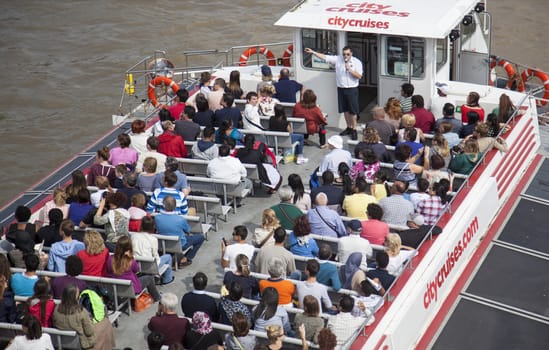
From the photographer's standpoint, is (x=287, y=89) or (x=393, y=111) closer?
(x=393, y=111)

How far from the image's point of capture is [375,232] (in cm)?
1316

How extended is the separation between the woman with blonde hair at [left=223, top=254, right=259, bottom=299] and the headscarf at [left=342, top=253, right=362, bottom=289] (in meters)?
1.10

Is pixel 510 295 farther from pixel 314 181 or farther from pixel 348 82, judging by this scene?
pixel 348 82

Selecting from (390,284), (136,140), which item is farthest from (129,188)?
(390,284)

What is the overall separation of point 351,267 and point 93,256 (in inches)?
126

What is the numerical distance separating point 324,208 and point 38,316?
3.98 metres

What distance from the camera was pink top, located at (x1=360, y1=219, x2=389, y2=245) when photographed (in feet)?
43.2

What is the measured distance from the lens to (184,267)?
1378cm

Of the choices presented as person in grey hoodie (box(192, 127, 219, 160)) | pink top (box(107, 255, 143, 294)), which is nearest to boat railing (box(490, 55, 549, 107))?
person in grey hoodie (box(192, 127, 219, 160))

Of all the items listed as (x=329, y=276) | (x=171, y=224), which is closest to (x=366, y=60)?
(x=171, y=224)

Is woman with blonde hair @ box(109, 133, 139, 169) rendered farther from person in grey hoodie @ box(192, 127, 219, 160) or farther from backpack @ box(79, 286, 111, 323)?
backpack @ box(79, 286, 111, 323)

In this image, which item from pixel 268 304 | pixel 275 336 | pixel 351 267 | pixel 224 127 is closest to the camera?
pixel 275 336

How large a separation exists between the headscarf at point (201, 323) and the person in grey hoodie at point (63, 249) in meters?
2.33

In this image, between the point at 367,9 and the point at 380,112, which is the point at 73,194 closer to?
the point at 380,112
